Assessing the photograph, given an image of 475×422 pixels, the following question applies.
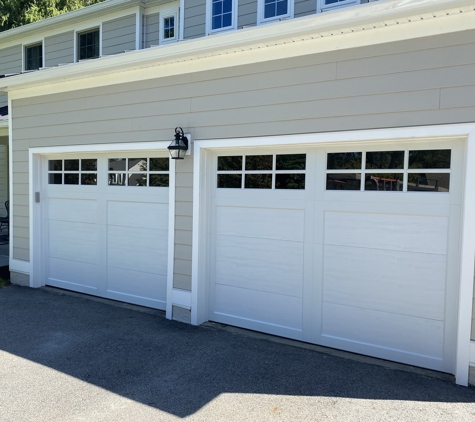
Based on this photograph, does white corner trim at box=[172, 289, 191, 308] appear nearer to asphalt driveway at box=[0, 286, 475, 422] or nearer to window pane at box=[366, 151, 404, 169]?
asphalt driveway at box=[0, 286, 475, 422]

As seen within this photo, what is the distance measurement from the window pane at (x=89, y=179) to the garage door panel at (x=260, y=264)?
2400mm

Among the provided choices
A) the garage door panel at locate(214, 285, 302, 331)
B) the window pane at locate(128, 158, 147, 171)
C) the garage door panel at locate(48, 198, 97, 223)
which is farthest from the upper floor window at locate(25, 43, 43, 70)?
the garage door panel at locate(214, 285, 302, 331)

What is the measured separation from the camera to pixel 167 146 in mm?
5055

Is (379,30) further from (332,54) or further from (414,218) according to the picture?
(414,218)

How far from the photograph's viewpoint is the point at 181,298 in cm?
505

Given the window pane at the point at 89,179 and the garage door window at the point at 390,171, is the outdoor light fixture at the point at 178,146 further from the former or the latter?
the window pane at the point at 89,179

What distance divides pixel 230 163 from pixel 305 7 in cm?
282

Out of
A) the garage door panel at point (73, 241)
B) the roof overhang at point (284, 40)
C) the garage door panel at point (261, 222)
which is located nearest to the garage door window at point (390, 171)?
the garage door panel at point (261, 222)

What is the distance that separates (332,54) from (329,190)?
4.48 ft

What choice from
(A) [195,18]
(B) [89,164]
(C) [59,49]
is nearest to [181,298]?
(B) [89,164]

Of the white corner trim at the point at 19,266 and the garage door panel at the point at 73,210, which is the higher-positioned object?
the garage door panel at the point at 73,210

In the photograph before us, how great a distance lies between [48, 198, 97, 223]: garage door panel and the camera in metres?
6.14

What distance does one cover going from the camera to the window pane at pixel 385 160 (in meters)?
3.86

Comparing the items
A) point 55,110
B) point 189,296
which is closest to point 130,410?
point 189,296
